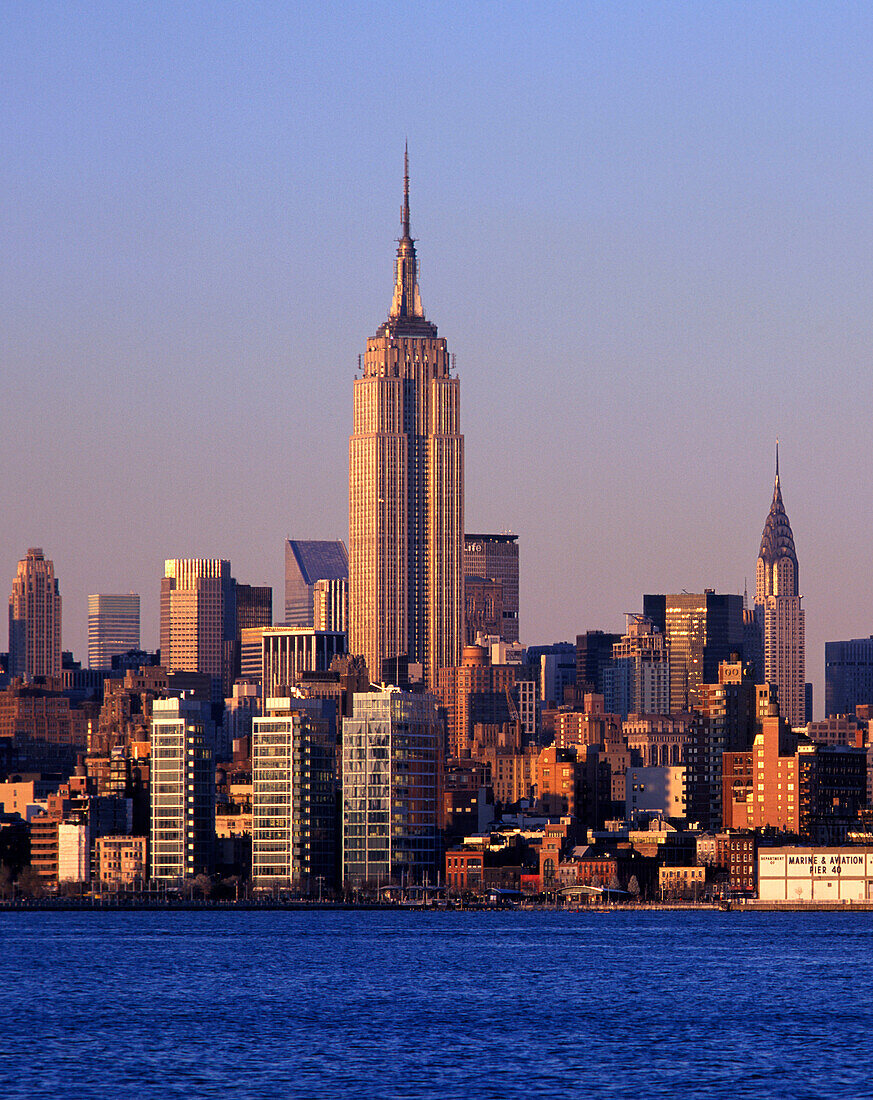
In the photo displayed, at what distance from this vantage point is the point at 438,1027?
134 m

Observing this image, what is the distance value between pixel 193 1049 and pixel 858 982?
53.6 m

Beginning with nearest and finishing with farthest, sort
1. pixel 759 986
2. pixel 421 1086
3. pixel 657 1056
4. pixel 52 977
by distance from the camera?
pixel 421 1086 < pixel 657 1056 < pixel 759 986 < pixel 52 977

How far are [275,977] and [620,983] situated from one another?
21395mm

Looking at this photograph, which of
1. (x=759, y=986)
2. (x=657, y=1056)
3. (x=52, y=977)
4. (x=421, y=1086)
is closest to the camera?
(x=421, y=1086)

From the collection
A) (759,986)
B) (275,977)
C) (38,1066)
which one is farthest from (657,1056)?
(275,977)

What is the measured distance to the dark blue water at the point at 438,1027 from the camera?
113m

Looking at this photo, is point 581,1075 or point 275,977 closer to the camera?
point 581,1075

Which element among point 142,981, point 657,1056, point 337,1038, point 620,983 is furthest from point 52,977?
point 657,1056

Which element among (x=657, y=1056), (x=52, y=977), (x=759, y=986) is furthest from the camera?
(x=52, y=977)

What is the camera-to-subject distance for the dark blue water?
11294 centimetres

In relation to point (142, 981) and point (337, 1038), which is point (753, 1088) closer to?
point (337, 1038)

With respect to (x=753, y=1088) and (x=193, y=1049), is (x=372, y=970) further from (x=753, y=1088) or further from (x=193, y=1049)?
(x=753, y=1088)

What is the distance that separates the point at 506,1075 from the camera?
115 metres

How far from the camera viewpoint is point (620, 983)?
16450 centimetres
